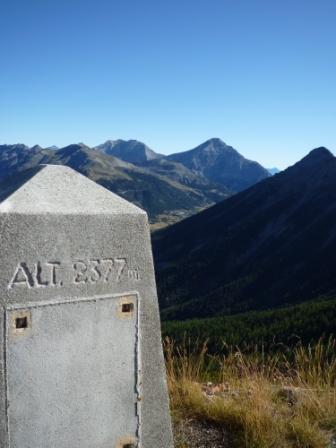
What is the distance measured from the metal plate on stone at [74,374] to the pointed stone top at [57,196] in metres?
0.65

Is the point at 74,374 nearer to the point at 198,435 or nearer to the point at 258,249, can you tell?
the point at 198,435

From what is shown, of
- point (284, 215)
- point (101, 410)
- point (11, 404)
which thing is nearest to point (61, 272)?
point (11, 404)

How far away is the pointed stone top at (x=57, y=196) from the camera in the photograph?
10.5 ft

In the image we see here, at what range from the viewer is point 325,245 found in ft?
365

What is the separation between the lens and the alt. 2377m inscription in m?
3.12

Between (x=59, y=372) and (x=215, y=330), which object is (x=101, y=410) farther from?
(x=215, y=330)

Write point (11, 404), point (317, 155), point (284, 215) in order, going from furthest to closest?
point (317, 155) → point (284, 215) → point (11, 404)

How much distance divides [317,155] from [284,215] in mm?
33242

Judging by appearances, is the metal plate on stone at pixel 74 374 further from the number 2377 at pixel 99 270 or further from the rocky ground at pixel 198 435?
the rocky ground at pixel 198 435

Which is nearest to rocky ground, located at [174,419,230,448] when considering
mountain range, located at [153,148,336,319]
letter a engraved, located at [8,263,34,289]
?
letter a engraved, located at [8,263,34,289]

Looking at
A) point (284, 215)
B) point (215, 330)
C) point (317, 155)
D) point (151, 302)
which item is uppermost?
point (317, 155)

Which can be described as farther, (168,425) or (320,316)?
(320,316)

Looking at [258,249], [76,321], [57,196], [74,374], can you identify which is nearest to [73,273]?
[76,321]

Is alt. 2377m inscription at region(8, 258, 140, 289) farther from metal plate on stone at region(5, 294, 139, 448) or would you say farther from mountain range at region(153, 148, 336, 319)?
mountain range at region(153, 148, 336, 319)
